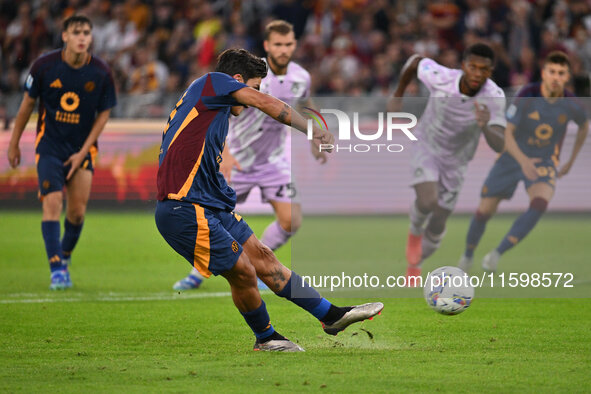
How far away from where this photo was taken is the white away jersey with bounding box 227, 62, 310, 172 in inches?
383

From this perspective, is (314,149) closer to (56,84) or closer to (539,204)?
(56,84)

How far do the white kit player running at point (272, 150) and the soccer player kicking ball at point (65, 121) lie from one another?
1.30 m

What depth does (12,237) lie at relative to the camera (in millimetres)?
14180

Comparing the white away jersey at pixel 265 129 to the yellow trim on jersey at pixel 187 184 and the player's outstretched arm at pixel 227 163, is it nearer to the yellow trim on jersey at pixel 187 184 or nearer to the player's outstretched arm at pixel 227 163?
the player's outstretched arm at pixel 227 163

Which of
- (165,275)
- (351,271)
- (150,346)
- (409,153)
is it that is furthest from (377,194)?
(150,346)

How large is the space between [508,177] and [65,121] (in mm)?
4671

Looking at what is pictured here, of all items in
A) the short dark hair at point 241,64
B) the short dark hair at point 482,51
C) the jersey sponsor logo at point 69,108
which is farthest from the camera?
the jersey sponsor logo at point 69,108

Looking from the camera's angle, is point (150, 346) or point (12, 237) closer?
point (150, 346)

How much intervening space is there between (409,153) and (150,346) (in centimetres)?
442

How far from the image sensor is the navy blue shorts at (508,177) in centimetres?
1014

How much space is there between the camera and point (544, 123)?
1015 centimetres

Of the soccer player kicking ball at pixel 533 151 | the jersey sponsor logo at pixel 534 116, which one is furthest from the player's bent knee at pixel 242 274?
the jersey sponsor logo at pixel 534 116

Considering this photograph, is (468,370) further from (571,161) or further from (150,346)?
(571,161)

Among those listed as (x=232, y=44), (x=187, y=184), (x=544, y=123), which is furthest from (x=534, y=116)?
(x=232, y=44)
